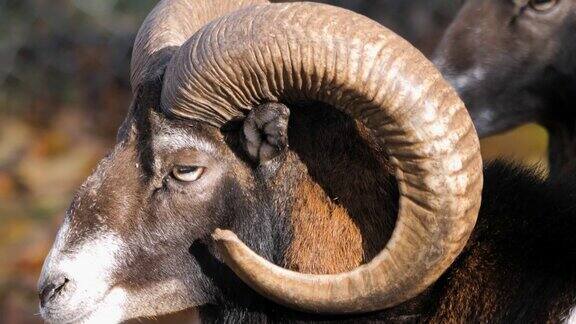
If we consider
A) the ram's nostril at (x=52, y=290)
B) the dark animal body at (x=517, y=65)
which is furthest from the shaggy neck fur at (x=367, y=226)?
the dark animal body at (x=517, y=65)

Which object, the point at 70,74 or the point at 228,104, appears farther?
the point at 70,74

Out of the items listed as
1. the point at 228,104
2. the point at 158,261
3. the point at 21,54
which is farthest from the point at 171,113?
the point at 21,54

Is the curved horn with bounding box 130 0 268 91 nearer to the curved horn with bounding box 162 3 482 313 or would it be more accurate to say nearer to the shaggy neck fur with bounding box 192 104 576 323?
the curved horn with bounding box 162 3 482 313

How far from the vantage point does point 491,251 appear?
470 cm

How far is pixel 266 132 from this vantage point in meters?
4.69

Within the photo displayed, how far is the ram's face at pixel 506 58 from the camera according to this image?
730 cm

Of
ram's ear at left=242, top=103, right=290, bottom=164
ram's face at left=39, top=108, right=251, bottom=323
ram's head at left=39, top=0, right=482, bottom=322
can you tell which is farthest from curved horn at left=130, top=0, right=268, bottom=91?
ram's ear at left=242, top=103, right=290, bottom=164

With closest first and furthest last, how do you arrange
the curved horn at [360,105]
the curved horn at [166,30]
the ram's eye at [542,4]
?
the curved horn at [360,105] < the curved horn at [166,30] < the ram's eye at [542,4]

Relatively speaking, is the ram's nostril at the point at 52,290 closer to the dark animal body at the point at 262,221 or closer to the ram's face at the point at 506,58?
the dark animal body at the point at 262,221

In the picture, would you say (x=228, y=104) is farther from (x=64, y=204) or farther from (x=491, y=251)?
(x=64, y=204)

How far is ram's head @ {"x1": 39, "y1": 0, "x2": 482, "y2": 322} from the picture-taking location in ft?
14.1

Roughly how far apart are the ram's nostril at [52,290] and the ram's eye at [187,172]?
2.04 feet

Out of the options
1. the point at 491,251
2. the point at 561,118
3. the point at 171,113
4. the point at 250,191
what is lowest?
the point at 561,118

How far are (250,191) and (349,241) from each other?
455mm
